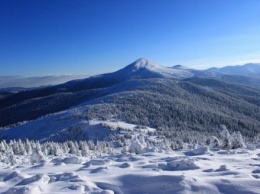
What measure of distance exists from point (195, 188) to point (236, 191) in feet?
7.81

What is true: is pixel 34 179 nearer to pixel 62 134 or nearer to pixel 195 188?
pixel 195 188

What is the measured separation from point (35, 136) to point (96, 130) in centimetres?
4387

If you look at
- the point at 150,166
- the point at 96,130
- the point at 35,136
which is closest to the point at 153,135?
the point at 96,130

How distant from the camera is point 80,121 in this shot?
633 ft

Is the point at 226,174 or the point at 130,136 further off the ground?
the point at 226,174

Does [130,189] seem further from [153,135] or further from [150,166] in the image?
[153,135]

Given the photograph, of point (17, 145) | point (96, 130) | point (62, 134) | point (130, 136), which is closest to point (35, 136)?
point (62, 134)

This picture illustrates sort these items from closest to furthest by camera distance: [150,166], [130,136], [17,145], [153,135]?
[150,166] → [17,145] → [130,136] → [153,135]

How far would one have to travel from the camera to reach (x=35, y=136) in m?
182

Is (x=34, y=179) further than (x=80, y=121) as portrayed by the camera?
No

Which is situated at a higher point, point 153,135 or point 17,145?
point 17,145

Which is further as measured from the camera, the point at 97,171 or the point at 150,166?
the point at 150,166

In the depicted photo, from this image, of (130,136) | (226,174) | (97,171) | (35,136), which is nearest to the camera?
(226,174)

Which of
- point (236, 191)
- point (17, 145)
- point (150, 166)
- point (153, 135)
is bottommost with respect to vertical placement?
point (153, 135)
